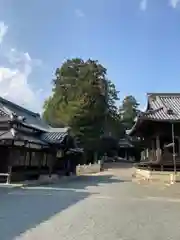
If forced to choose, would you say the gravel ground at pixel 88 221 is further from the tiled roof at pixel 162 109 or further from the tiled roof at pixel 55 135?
the tiled roof at pixel 55 135

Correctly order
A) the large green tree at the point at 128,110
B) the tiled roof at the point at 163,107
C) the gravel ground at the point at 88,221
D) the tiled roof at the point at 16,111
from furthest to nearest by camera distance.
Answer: the large green tree at the point at 128,110, the tiled roof at the point at 16,111, the tiled roof at the point at 163,107, the gravel ground at the point at 88,221

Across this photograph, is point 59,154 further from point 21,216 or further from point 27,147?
point 21,216

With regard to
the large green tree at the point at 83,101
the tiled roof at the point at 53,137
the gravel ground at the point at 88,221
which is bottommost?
the gravel ground at the point at 88,221

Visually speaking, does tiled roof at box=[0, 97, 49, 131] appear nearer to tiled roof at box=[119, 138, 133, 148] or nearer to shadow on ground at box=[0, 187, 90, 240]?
shadow on ground at box=[0, 187, 90, 240]

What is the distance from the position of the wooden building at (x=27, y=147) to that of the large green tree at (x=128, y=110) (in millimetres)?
37794

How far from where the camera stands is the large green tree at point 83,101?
54031mm

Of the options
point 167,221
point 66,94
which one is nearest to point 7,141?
point 167,221

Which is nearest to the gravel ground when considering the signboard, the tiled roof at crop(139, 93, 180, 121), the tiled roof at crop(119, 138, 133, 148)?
the tiled roof at crop(139, 93, 180, 121)

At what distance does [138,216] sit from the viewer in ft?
33.5

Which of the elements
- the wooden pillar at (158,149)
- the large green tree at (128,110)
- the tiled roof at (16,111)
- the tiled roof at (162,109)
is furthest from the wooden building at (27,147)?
the large green tree at (128,110)

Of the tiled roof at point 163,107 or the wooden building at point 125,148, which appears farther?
the wooden building at point 125,148

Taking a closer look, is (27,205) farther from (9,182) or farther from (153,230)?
(9,182)

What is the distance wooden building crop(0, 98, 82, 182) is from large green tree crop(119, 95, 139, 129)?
1488 inches

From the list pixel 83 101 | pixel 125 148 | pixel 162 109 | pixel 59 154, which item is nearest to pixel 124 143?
pixel 125 148
